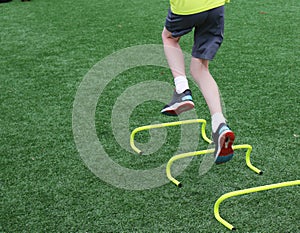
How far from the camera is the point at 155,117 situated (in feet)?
14.2

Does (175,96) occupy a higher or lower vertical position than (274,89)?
higher

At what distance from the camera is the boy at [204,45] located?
311 centimetres

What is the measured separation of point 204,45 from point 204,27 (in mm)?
114

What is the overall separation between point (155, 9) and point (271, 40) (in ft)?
7.52

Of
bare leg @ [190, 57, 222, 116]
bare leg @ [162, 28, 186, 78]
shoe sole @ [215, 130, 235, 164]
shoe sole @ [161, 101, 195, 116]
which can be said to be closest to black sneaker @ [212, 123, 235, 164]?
shoe sole @ [215, 130, 235, 164]

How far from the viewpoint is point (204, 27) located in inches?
128

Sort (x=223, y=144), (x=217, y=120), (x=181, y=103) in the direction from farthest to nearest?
(x=181, y=103), (x=217, y=120), (x=223, y=144)

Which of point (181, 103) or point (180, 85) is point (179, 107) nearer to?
point (181, 103)

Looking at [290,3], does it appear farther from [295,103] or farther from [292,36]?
[295,103]

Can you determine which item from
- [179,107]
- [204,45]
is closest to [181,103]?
[179,107]

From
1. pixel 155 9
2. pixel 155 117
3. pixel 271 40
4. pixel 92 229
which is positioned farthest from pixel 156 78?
pixel 155 9

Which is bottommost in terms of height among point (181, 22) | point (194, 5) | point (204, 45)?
point (204, 45)

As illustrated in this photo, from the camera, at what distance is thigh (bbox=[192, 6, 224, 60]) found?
3.20m

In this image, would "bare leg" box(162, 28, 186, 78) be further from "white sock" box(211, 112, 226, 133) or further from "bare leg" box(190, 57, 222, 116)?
"white sock" box(211, 112, 226, 133)
